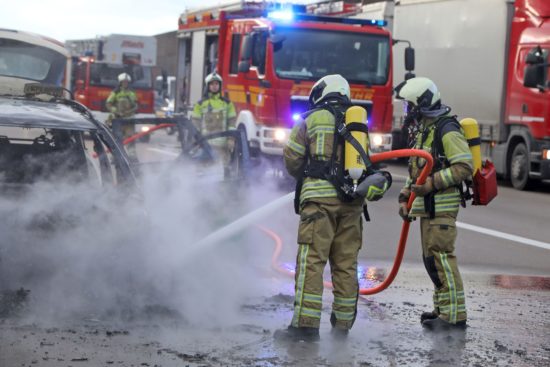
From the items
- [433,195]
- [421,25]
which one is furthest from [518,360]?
[421,25]

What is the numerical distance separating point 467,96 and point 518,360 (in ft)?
46.6

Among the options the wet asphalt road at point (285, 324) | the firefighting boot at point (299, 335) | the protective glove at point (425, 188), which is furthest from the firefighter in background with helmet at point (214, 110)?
the firefighting boot at point (299, 335)

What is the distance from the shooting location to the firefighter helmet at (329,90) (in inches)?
250

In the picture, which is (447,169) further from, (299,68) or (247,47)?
(247,47)

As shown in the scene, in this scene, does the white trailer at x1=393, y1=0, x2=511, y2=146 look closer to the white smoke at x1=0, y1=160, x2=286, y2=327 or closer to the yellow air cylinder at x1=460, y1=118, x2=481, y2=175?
the yellow air cylinder at x1=460, y1=118, x2=481, y2=175

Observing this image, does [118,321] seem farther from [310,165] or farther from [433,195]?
[433,195]

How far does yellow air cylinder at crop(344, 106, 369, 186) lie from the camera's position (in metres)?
6.14

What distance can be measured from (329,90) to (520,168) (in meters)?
12.3

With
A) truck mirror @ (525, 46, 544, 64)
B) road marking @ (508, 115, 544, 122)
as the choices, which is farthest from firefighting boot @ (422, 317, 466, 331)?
road marking @ (508, 115, 544, 122)

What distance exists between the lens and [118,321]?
6.11 metres

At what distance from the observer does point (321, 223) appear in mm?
6223

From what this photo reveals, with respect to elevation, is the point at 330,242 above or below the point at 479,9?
below

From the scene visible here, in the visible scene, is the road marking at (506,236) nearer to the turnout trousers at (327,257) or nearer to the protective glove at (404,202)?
the protective glove at (404,202)

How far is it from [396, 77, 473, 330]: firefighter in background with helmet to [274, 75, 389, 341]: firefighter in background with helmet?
0.54m
